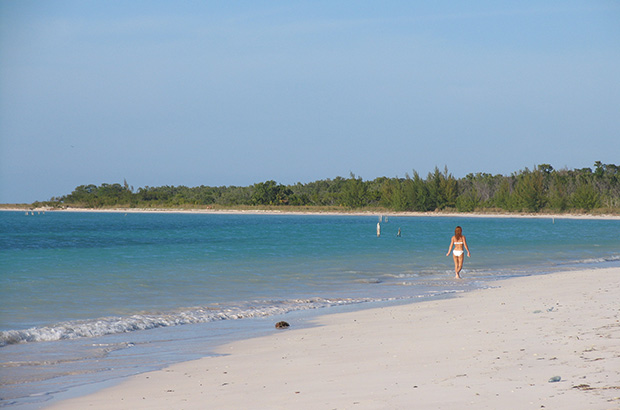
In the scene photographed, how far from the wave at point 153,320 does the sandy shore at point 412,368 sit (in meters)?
2.64

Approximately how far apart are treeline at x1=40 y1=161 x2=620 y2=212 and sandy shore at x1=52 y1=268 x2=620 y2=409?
107539 mm

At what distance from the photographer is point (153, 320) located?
42.6ft

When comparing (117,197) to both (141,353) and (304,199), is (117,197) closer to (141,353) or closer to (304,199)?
(304,199)

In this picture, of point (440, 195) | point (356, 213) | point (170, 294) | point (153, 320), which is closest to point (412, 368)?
point (153, 320)

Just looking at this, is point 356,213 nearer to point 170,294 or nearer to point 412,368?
point 170,294

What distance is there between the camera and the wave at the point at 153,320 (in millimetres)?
11328

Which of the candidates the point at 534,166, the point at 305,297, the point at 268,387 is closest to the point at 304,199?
the point at 534,166

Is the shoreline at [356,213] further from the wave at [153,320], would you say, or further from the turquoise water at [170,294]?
the wave at [153,320]

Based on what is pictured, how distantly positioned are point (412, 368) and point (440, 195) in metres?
119

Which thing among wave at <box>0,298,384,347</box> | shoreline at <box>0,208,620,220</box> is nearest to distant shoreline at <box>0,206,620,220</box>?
shoreline at <box>0,208,620,220</box>

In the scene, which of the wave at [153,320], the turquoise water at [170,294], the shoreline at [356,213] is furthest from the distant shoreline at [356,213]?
the wave at [153,320]

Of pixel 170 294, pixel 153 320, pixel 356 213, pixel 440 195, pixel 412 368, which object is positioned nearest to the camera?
pixel 412 368

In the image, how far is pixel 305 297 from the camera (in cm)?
1689

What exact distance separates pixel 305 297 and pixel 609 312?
7.92 m
